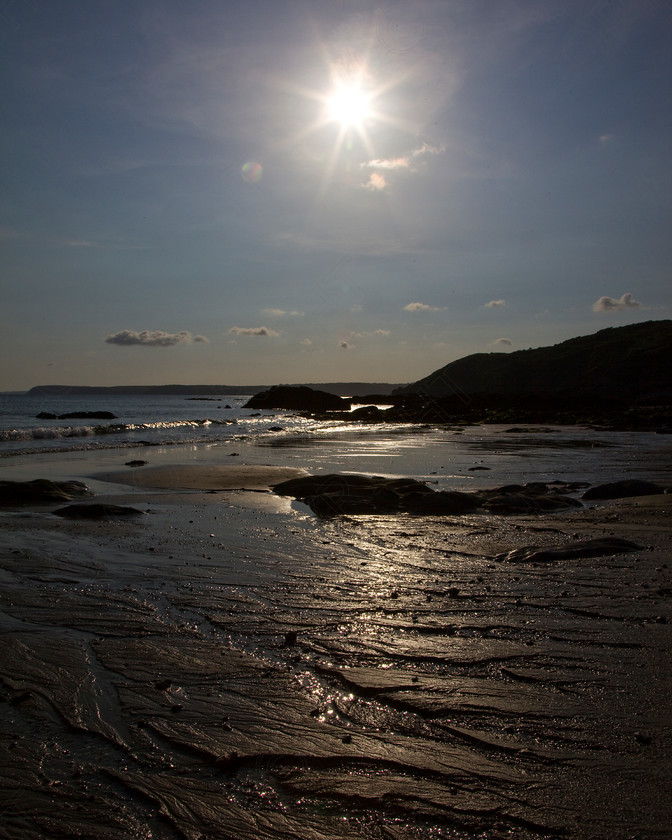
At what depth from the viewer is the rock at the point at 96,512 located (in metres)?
12.1

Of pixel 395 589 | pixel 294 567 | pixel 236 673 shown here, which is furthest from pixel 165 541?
pixel 236 673

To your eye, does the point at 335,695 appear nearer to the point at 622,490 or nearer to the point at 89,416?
the point at 622,490

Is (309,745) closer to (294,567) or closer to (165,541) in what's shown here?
(294,567)

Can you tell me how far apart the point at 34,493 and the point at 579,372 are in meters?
94.5

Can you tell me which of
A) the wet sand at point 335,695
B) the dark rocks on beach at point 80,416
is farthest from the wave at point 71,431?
the wet sand at point 335,695

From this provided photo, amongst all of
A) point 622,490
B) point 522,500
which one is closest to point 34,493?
point 522,500

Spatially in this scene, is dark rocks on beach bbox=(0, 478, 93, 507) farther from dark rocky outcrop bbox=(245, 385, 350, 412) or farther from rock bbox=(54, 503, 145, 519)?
dark rocky outcrop bbox=(245, 385, 350, 412)

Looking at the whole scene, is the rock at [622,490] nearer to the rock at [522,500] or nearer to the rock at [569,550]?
the rock at [522,500]

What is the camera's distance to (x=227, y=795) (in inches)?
137

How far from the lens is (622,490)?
45.6 ft

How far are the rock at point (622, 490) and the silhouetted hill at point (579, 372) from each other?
1970 inches

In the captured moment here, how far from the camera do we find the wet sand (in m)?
3.33

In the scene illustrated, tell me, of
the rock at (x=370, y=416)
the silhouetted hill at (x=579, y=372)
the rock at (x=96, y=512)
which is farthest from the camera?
the silhouetted hill at (x=579, y=372)

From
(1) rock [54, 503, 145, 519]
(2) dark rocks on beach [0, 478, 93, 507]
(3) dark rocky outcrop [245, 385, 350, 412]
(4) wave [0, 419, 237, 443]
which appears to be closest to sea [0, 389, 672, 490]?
(4) wave [0, 419, 237, 443]
